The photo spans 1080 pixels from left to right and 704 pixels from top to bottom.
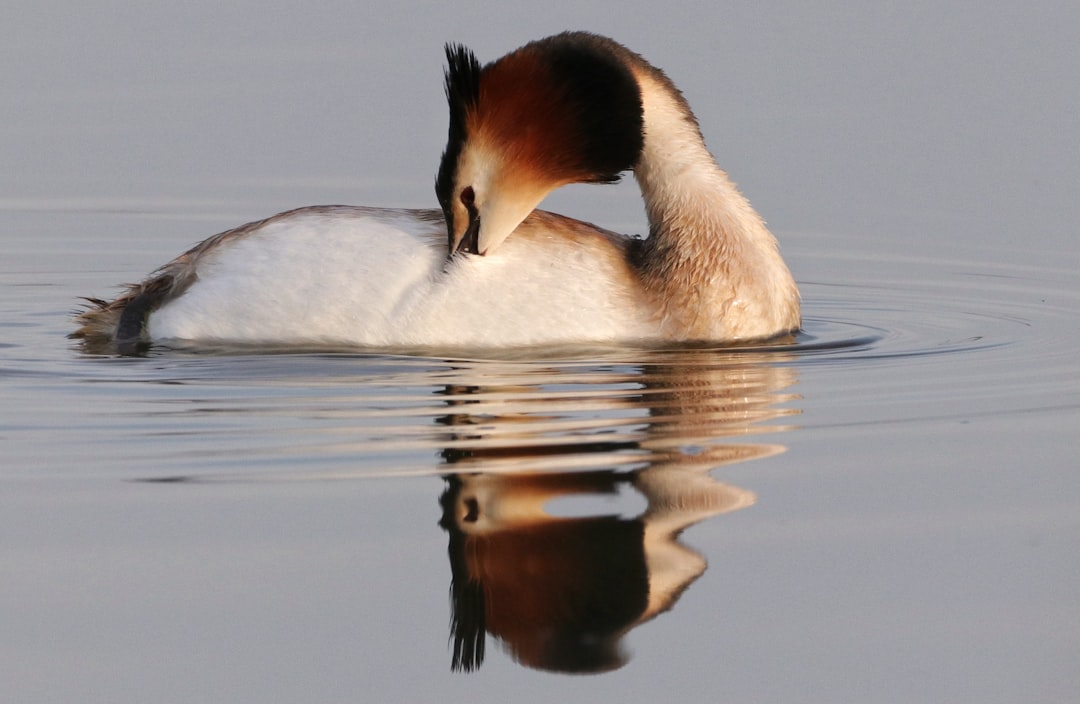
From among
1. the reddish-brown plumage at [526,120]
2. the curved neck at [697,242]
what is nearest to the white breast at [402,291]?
the curved neck at [697,242]

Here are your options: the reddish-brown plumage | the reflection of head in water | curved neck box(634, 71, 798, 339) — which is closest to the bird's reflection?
the reflection of head in water

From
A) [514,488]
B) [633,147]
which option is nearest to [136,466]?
[514,488]

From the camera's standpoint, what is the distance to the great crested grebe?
9391mm

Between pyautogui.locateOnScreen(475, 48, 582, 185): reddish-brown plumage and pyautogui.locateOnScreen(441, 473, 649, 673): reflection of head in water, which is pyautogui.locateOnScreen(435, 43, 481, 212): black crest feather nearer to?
pyautogui.locateOnScreen(475, 48, 582, 185): reddish-brown plumage

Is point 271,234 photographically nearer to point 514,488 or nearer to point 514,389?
point 514,389

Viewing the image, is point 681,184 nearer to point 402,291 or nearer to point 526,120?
point 526,120

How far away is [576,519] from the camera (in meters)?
6.60

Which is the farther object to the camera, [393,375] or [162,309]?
[162,309]

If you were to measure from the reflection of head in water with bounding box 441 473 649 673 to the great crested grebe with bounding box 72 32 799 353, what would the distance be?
105 inches

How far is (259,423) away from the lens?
Result: 8.01m

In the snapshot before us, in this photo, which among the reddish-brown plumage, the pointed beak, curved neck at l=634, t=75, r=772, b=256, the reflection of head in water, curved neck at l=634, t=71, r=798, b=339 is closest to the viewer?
the reflection of head in water

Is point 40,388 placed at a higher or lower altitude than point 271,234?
lower

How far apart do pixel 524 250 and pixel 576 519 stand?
122 inches

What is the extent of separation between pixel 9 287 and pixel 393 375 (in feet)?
13.7
